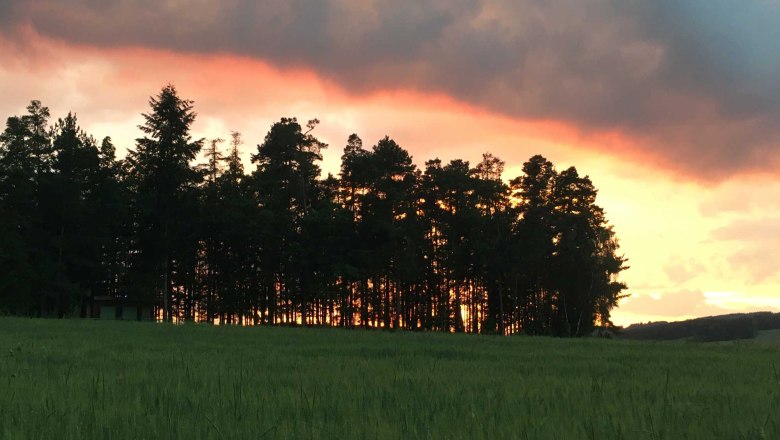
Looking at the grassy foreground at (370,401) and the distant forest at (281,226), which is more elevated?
the distant forest at (281,226)

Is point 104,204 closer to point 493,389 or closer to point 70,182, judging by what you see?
point 70,182

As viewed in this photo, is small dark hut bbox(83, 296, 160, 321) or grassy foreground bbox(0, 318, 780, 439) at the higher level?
small dark hut bbox(83, 296, 160, 321)

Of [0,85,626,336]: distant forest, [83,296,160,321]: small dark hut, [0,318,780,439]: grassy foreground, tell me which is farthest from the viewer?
[83,296,160,321]: small dark hut

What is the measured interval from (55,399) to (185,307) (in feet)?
266

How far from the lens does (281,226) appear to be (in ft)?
225

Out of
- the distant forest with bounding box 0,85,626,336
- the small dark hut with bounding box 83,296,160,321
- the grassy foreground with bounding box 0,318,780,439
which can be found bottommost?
the grassy foreground with bounding box 0,318,780,439

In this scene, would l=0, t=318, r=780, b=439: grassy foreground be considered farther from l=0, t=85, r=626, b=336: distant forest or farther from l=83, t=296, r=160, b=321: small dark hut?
l=83, t=296, r=160, b=321: small dark hut

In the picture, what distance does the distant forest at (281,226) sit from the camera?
6456 centimetres

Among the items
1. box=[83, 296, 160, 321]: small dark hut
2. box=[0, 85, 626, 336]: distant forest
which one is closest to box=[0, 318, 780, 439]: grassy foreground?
box=[0, 85, 626, 336]: distant forest

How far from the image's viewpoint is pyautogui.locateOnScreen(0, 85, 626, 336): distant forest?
6456cm

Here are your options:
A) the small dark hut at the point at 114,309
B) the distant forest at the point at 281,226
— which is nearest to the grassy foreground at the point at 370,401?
the distant forest at the point at 281,226

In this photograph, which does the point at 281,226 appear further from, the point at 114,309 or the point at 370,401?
the point at 370,401

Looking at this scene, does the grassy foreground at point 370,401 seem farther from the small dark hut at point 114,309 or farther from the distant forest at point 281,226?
the small dark hut at point 114,309

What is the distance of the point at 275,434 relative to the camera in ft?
17.6
